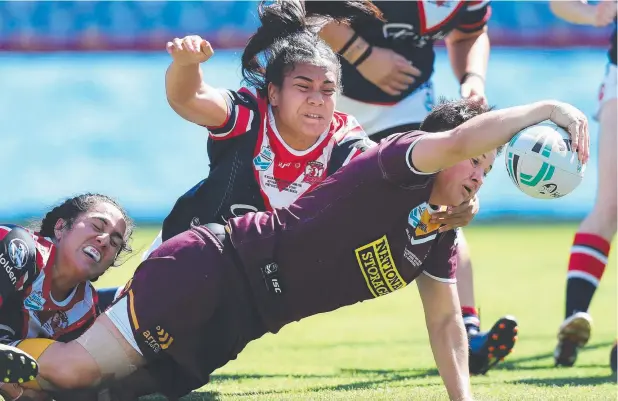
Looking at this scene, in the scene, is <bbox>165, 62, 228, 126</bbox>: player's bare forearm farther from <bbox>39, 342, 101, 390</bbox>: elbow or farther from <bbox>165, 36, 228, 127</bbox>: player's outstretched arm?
<bbox>39, 342, 101, 390</bbox>: elbow

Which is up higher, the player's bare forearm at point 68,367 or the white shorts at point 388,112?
the white shorts at point 388,112

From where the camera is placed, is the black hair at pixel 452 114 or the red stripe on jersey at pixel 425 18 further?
the red stripe on jersey at pixel 425 18

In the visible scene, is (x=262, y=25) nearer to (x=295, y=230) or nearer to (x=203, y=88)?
(x=203, y=88)

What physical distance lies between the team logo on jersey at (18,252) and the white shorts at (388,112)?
7.13 feet

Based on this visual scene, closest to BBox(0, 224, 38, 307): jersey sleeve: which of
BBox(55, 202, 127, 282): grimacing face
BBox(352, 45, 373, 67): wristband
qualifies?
BBox(55, 202, 127, 282): grimacing face

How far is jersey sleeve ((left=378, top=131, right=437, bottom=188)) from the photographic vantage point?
329 cm

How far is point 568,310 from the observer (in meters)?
5.21

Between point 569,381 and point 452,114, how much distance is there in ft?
5.03

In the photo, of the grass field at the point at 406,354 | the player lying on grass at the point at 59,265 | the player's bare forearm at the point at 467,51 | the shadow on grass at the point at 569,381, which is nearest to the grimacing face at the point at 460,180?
the grass field at the point at 406,354

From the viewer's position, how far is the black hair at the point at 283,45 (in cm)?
407

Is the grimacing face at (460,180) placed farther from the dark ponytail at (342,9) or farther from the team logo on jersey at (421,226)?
the dark ponytail at (342,9)

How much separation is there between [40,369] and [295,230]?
3.30 feet

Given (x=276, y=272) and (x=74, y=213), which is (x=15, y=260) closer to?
(x=74, y=213)

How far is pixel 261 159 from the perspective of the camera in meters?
4.14
